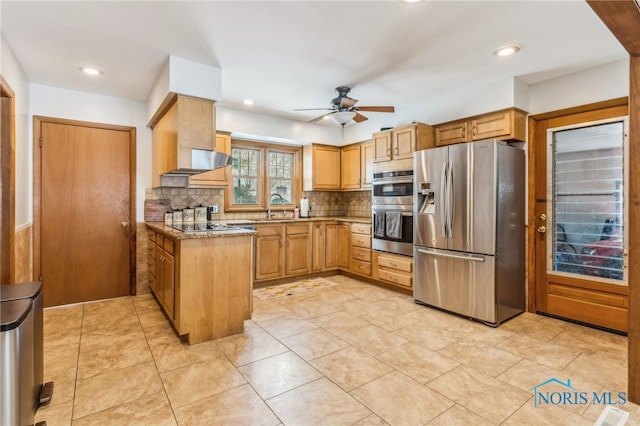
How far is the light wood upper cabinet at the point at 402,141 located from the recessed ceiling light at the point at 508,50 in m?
1.26

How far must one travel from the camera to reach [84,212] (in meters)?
3.88

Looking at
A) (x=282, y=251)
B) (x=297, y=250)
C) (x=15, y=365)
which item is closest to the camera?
(x=15, y=365)

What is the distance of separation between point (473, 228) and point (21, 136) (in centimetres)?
455

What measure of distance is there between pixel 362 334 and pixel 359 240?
81.7 inches

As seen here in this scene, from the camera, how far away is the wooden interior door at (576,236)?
305 centimetres

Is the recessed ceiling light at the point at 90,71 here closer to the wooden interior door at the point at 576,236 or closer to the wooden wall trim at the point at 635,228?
the wooden wall trim at the point at 635,228

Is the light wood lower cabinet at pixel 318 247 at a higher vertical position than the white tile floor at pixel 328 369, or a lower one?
higher

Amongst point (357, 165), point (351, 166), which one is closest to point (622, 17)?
point (357, 165)

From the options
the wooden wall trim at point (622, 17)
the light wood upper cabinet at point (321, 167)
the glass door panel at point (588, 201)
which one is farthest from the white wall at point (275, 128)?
the wooden wall trim at point (622, 17)

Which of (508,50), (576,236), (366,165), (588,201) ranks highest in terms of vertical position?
(508,50)

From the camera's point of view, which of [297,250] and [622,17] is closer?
[622,17]

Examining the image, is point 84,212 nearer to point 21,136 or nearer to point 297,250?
point 21,136

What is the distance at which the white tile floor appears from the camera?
73.3 inches

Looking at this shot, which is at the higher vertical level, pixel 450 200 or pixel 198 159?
pixel 198 159
